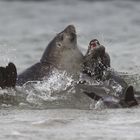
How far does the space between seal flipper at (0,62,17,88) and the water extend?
15 centimetres

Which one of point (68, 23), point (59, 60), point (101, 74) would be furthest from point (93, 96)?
point (68, 23)

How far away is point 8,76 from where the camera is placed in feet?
27.3

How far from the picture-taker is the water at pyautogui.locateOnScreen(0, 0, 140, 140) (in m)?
6.82

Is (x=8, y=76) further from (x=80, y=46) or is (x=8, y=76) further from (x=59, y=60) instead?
(x=80, y=46)

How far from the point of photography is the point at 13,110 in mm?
8062

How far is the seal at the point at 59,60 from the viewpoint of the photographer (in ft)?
30.2

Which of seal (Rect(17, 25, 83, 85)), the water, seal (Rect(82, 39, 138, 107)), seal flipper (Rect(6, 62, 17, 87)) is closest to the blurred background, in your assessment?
the water

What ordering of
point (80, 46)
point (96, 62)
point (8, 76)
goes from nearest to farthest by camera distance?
1. point (8, 76)
2. point (96, 62)
3. point (80, 46)

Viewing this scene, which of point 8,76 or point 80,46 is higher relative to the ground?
point 80,46

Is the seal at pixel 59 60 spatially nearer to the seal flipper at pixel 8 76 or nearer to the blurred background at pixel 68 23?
the seal flipper at pixel 8 76

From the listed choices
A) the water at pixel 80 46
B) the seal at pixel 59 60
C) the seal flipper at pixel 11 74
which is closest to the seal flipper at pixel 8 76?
the seal flipper at pixel 11 74

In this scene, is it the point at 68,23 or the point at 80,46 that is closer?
the point at 80,46

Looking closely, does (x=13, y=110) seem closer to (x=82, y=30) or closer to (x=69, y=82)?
(x=69, y=82)

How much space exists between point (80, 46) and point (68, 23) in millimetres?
4796
